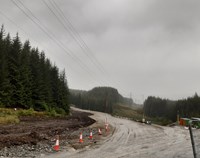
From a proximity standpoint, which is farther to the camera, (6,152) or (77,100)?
(77,100)

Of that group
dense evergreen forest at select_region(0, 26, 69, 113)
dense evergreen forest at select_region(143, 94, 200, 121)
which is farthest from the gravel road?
dense evergreen forest at select_region(143, 94, 200, 121)

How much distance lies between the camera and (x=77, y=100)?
162250mm

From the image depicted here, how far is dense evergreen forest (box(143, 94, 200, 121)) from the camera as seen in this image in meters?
109

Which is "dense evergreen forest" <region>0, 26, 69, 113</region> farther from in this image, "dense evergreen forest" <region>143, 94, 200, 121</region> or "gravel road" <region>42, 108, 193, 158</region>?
"dense evergreen forest" <region>143, 94, 200, 121</region>

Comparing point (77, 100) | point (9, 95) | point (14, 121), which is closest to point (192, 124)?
point (14, 121)

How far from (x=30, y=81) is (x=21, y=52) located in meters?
6.54

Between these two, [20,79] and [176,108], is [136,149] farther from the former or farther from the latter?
[176,108]

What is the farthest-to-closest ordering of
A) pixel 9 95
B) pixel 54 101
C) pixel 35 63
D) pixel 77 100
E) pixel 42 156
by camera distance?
pixel 77 100 → pixel 54 101 → pixel 35 63 → pixel 9 95 → pixel 42 156

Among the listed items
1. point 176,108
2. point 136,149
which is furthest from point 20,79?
point 176,108

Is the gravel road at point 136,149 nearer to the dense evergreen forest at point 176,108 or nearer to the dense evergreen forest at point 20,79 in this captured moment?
the dense evergreen forest at point 20,79

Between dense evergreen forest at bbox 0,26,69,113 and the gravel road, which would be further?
dense evergreen forest at bbox 0,26,69,113

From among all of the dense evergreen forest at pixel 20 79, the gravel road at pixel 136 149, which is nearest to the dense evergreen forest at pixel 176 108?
the dense evergreen forest at pixel 20 79

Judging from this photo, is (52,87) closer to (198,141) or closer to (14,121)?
(14,121)

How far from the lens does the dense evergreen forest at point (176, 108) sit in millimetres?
108688
